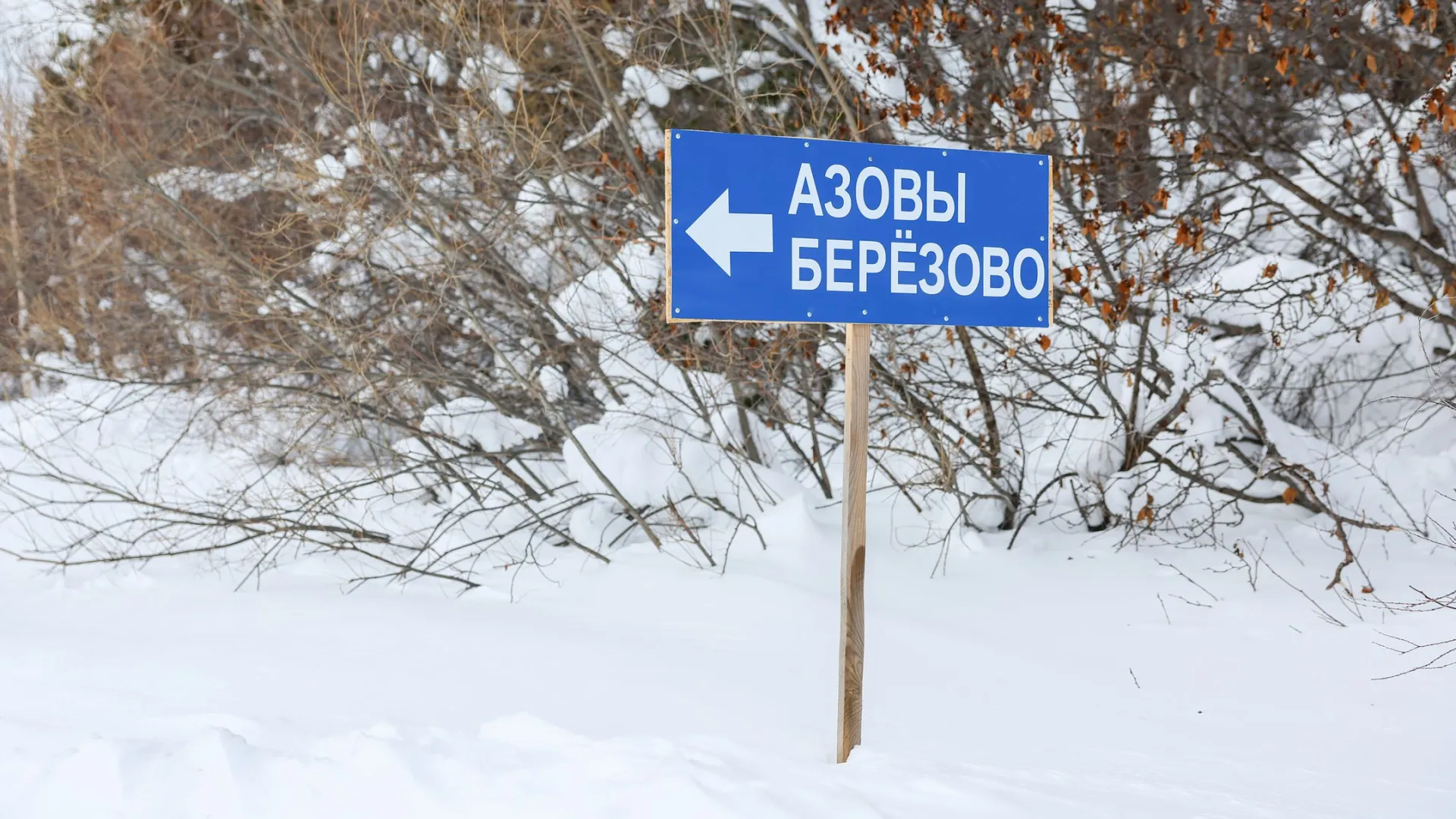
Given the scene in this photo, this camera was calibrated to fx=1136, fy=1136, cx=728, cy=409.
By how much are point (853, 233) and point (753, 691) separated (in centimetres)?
185

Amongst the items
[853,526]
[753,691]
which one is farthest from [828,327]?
[853,526]

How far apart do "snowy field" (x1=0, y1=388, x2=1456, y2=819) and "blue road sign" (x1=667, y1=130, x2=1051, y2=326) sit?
1287 millimetres

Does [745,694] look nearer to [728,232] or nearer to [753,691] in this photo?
[753,691]

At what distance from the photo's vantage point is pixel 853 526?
3.20 m

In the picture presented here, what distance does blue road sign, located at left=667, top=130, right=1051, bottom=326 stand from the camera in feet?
9.78

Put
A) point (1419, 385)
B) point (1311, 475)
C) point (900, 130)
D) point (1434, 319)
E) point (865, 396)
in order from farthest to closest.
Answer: point (1419, 385) < point (900, 130) < point (1434, 319) < point (1311, 475) < point (865, 396)

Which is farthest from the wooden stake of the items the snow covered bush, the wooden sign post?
the snow covered bush

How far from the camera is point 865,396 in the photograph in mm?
3252

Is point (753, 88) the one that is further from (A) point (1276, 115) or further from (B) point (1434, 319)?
(B) point (1434, 319)

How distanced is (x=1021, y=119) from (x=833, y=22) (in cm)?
127

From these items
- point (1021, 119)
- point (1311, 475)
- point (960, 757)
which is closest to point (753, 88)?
point (1021, 119)

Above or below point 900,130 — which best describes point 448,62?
above

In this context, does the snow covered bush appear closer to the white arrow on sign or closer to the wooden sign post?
the wooden sign post

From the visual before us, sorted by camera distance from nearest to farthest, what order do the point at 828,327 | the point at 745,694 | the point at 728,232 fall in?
the point at 728,232 → the point at 745,694 → the point at 828,327
